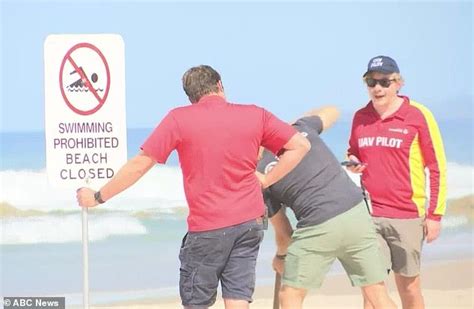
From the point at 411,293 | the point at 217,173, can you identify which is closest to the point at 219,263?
the point at 217,173

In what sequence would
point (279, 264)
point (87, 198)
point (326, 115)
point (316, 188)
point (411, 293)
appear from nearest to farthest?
point (87, 198) < point (316, 188) < point (326, 115) < point (279, 264) < point (411, 293)

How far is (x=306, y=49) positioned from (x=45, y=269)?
298 cm

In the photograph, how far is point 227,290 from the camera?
4320 mm

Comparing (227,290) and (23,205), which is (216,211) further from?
(23,205)

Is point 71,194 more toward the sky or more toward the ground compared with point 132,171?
more toward the ground

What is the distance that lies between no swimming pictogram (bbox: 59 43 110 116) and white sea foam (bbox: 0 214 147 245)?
4210 millimetres

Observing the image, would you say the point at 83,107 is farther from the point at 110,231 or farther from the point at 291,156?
the point at 110,231

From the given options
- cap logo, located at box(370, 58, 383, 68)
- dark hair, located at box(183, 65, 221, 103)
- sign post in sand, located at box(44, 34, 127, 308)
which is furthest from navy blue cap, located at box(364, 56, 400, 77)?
sign post in sand, located at box(44, 34, 127, 308)

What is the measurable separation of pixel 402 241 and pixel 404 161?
41 cm

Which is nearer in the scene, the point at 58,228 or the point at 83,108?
the point at 83,108

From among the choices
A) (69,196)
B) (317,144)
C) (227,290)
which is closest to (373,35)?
(69,196)

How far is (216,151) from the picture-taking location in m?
4.18

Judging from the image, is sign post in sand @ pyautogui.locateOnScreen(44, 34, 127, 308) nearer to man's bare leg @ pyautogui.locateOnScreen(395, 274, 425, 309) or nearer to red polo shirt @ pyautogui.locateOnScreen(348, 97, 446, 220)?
red polo shirt @ pyautogui.locateOnScreen(348, 97, 446, 220)

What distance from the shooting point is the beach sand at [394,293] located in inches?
297
